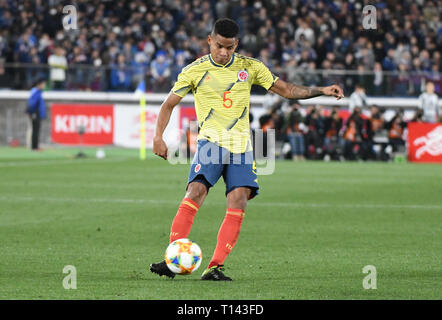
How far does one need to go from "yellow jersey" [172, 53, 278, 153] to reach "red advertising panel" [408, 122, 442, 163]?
731 inches

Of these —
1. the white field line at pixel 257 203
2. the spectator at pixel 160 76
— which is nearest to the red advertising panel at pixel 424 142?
the spectator at pixel 160 76

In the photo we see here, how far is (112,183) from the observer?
18.8 m

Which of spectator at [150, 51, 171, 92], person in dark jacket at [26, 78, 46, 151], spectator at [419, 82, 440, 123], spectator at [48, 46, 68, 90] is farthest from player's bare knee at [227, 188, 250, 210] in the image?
spectator at [48, 46, 68, 90]

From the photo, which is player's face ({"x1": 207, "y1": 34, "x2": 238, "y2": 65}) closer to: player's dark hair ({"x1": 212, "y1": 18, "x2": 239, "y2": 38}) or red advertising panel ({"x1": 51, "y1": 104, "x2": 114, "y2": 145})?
player's dark hair ({"x1": 212, "y1": 18, "x2": 239, "y2": 38})

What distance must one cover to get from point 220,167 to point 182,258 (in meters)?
0.84

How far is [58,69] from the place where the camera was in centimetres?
3222

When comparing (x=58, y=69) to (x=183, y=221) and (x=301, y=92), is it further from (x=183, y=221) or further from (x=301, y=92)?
(x=183, y=221)

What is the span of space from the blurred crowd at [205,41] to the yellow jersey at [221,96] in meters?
21.5

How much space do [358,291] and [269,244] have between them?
3373mm

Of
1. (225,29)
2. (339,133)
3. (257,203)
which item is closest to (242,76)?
(225,29)

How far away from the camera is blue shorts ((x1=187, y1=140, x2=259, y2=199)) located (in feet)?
26.4

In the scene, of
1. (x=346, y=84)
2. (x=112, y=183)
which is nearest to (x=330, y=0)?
(x=346, y=84)

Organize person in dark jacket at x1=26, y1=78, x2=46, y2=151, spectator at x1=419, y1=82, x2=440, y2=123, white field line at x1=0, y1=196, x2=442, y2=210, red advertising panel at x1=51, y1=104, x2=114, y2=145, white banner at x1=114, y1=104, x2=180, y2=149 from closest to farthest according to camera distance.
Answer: white field line at x1=0, y1=196, x2=442, y2=210, spectator at x1=419, y1=82, x2=440, y2=123, person in dark jacket at x1=26, y1=78, x2=46, y2=151, white banner at x1=114, y1=104, x2=180, y2=149, red advertising panel at x1=51, y1=104, x2=114, y2=145
